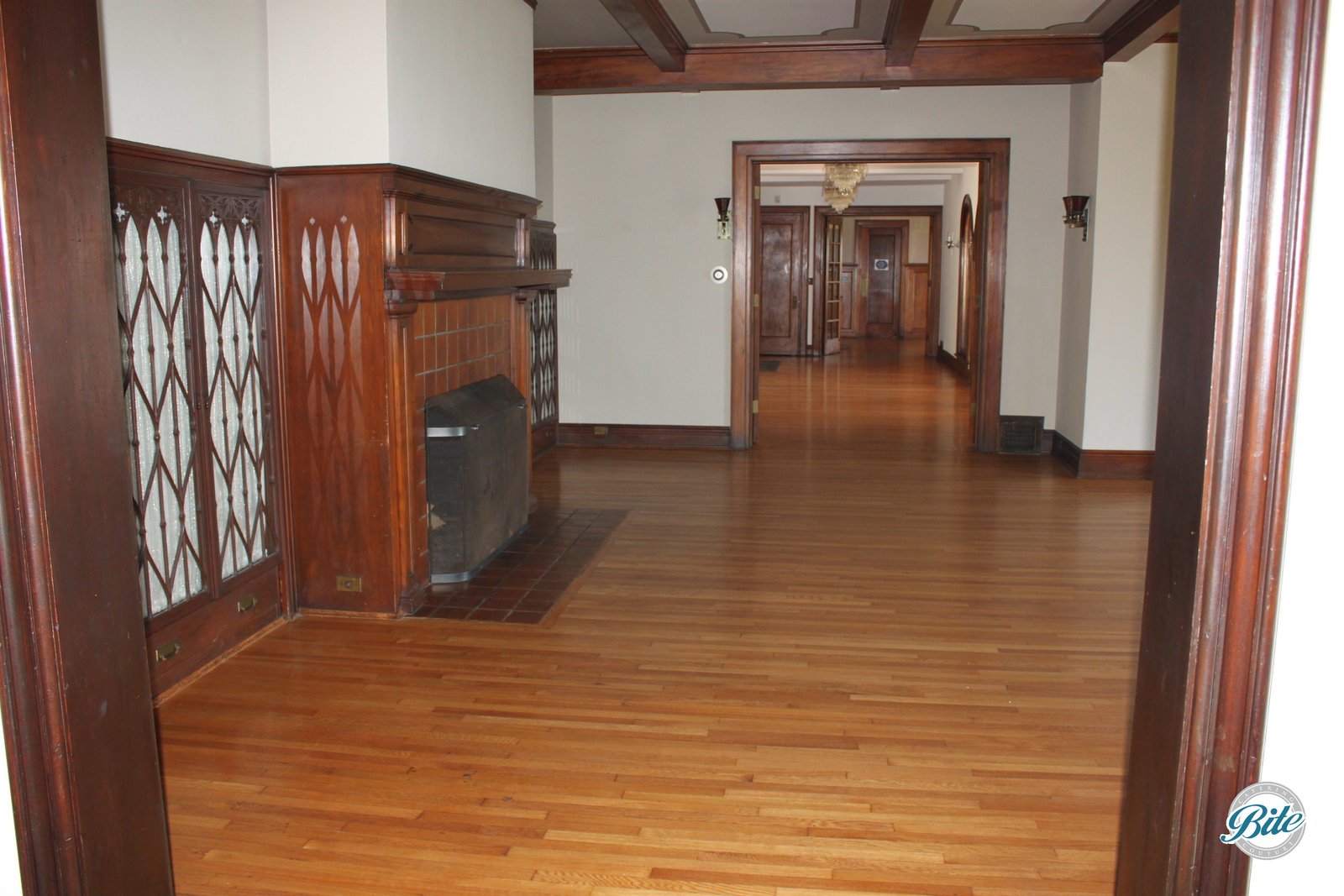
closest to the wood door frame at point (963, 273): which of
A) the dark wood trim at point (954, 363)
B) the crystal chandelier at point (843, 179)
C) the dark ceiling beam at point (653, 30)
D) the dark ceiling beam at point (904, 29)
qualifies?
the dark wood trim at point (954, 363)

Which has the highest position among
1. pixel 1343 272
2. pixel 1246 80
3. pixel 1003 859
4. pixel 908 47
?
pixel 908 47

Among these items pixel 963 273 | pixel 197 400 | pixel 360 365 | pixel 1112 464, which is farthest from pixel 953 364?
pixel 197 400

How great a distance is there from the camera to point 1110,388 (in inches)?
280

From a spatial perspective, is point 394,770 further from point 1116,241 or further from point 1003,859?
point 1116,241

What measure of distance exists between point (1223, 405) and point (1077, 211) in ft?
20.8

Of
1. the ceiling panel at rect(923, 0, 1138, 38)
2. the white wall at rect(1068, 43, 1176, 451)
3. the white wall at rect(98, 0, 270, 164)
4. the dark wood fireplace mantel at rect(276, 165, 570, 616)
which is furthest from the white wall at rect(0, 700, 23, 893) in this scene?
the white wall at rect(1068, 43, 1176, 451)

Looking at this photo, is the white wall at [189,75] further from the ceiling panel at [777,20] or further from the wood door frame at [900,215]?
the wood door frame at [900,215]

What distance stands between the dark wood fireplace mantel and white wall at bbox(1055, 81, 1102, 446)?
4466mm

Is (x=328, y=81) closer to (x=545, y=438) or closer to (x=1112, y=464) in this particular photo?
(x=545, y=438)

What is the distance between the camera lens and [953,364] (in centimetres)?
1411

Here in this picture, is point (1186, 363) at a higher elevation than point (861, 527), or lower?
higher

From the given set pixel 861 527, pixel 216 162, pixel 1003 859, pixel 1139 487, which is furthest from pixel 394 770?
pixel 1139 487

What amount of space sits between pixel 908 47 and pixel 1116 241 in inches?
72.7

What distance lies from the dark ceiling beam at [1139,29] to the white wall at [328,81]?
4.14 meters
